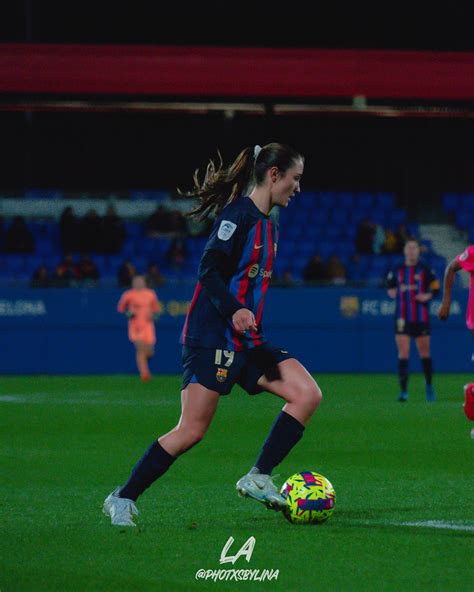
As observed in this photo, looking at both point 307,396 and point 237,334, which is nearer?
point 237,334

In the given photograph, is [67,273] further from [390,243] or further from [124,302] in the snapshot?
[390,243]

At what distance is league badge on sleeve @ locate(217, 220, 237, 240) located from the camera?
6.79m

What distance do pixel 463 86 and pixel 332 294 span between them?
22.9ft

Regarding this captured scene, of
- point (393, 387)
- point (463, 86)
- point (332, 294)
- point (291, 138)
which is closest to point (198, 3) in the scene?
point (291, 138)

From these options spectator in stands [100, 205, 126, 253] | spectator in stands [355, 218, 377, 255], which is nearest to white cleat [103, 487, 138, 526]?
spectator in stands [100, 205, 126, 253]

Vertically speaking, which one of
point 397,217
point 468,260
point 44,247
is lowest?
point 44,247

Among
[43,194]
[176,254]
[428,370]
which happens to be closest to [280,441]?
[428,370]

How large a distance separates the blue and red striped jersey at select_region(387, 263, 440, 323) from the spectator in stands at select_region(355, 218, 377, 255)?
8170mm

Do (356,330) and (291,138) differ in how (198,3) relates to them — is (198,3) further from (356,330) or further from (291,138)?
(356,330)

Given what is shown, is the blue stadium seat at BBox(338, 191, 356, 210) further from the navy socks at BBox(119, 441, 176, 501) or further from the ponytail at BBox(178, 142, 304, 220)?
the navy socks at BBox(119, 441, 176, 501)

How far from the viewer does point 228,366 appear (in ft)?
22.4

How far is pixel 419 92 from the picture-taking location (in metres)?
28.4

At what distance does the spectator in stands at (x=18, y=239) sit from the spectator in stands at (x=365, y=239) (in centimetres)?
640

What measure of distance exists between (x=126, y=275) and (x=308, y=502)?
16919 millimetres
